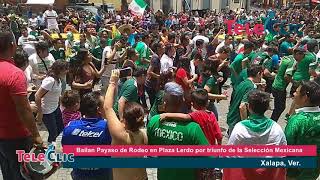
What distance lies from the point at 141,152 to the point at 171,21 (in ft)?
74.5

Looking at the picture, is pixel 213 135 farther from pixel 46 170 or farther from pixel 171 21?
pixel 171 21

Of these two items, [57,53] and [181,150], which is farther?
[57,53]

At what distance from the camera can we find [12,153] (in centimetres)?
453

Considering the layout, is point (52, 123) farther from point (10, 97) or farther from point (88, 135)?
point (88, 135)

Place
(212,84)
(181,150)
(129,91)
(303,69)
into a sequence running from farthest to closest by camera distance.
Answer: (303,69)
(212,84)
(129,91)
(181,150)

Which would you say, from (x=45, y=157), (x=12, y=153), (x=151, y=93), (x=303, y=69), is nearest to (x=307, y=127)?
(x=45, y=157)

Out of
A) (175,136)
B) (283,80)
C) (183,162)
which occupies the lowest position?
(283,80)

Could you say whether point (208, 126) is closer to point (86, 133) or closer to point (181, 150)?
point (181, 150)

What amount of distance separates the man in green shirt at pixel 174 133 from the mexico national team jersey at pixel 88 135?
43cm

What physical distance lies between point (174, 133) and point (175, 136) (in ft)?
0.09

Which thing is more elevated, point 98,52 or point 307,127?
point 307,127

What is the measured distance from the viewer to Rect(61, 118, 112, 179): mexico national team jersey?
157 inches

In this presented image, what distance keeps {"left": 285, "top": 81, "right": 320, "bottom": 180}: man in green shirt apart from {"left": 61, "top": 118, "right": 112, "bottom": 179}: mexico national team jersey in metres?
1.69

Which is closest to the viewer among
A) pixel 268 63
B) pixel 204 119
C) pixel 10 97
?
pixel 10 97
